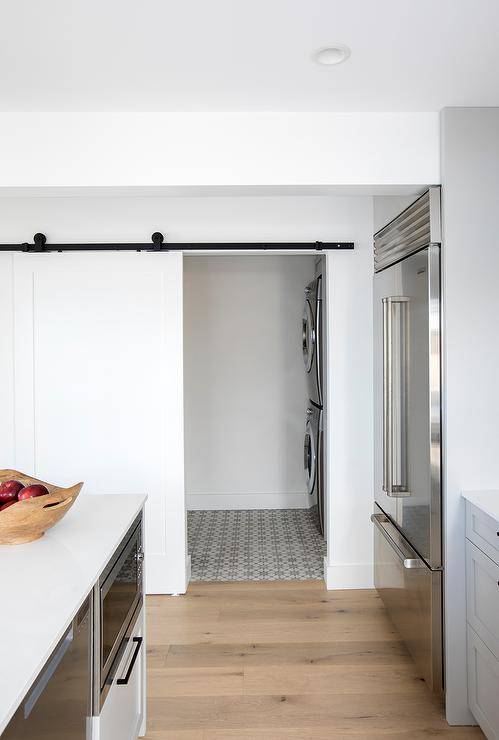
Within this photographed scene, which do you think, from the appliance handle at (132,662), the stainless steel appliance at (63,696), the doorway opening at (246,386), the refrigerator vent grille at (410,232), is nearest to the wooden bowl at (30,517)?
the stainless steel appliance at (63,696)

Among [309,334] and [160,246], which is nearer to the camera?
[160,246]

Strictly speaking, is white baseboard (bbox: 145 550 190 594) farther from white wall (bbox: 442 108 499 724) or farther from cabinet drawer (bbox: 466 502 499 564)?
cabinet drawer (bbox: 466 502 499 564)

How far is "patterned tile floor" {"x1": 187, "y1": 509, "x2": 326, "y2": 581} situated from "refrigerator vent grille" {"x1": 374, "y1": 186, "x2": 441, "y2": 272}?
2.10 metres

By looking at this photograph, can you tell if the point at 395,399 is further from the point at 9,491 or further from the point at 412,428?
the point at 9,491

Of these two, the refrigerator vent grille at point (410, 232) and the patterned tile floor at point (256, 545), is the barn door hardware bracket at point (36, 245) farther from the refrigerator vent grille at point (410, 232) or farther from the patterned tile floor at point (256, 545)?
the patterned tile floor at point (256, 545)

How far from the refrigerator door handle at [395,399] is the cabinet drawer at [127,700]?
1.40 meters

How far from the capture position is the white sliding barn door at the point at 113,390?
3684 millimetres

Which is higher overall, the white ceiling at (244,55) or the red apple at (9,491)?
the white ceiling at (244,55)

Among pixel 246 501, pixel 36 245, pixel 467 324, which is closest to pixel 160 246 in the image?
pixel 36 245

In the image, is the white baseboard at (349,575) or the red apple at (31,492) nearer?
the red apple at (31,492)

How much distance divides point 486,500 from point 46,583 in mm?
1665

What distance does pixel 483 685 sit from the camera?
7.38 feet

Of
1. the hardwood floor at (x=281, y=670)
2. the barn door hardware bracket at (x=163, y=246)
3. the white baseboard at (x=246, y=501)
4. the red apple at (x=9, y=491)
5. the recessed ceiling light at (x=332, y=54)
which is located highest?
the recessed ceiling light at (x=332, y=54)

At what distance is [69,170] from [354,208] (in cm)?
182
